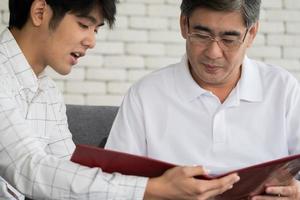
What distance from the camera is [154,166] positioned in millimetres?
1380

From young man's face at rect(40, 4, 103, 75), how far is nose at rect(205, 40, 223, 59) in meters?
0.31

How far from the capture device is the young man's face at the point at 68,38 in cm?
176

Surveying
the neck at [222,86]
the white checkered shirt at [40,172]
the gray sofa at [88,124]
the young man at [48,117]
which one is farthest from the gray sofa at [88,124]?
the white checkered shirt at [40,172]

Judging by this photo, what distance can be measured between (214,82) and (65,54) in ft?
1.46

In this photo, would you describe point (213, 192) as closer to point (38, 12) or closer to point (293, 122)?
point (293, 122)

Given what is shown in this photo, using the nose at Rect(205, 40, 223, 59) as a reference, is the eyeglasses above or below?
above

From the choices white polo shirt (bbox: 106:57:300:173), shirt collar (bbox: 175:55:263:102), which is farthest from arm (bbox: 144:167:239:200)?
shirt collar (bbox: 175:55:263:102)

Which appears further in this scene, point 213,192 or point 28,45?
point 28,45

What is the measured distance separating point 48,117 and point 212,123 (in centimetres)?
48

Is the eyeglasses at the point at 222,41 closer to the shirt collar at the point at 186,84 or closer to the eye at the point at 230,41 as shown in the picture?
the eye at the point at 230,41

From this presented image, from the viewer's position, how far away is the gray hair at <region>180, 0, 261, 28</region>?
178 cm

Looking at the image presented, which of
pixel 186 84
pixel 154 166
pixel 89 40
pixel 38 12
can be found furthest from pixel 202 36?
pixel 154 166

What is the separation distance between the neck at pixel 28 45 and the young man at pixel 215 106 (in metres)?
0.30

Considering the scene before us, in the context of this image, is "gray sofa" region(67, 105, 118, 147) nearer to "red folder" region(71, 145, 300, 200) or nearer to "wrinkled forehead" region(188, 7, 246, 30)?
"wrinkled forehead" region(188, 7, 246, 30)
